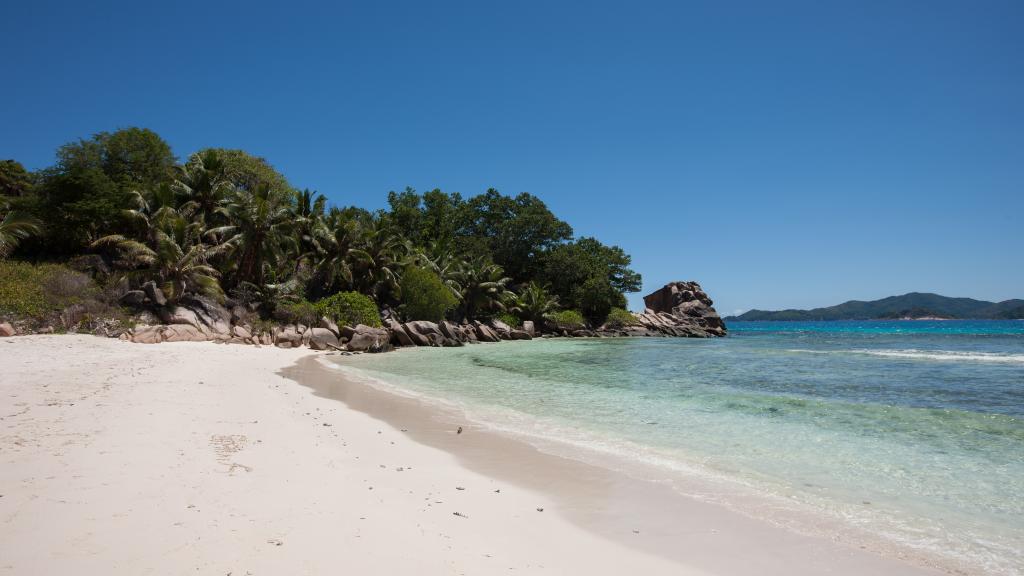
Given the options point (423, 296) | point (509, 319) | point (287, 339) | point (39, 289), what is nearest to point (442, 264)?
point (423, 296)

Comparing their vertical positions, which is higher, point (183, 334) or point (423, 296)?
point (423, 296)

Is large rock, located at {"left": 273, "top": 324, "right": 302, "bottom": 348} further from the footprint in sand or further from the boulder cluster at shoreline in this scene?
the footprint in sand

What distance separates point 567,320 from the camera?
2035 inches

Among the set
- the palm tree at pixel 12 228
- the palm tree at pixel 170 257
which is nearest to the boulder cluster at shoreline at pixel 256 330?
the palm tree at pixel 170 257

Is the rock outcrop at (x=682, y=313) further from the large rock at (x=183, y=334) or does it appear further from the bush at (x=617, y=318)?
the large rock at (x=183, y=334)

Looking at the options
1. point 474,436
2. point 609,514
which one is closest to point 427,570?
point 609,514

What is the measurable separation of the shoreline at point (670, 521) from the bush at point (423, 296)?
2882 cm

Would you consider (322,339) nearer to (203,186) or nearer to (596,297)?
(203,186)

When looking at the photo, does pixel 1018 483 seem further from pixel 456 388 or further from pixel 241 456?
pixel 456 388

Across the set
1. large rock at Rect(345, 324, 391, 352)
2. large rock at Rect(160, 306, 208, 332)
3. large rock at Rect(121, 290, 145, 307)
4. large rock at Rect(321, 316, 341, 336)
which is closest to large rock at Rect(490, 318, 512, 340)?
large rock at Rect(345, 324, 391, 352)

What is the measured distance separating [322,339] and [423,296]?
1108 centimetres

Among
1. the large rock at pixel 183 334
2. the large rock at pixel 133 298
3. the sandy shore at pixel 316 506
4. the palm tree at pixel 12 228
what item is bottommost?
the sandy shore at pixel 316 506

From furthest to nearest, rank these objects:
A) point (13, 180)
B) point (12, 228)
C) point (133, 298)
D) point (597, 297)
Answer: point (597, 297) → point (13, 180) → point (133, 298) → point (12, 228)

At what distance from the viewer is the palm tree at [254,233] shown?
94.4 feet
